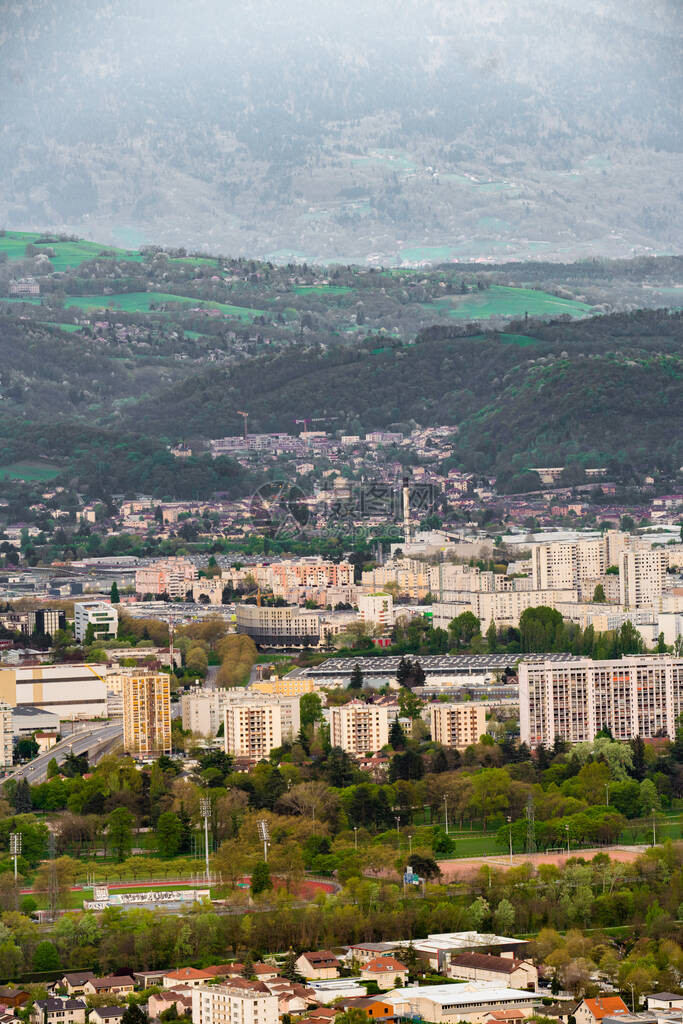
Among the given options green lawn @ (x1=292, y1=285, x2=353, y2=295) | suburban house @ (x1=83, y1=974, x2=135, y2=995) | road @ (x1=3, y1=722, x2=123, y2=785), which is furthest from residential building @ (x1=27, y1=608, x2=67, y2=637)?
green lawn @ (x1=292, y1=285, x2=353, y2=295)

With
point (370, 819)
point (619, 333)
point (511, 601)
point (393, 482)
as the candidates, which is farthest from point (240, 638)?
point (619, 333)

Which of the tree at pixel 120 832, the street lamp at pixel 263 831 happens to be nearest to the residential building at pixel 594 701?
the street lamp at pixel 263 831

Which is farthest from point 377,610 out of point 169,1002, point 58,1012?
point 58,1012

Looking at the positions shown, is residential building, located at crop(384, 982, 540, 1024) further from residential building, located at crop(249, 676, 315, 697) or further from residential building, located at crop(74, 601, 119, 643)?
residential building, located at crop(74, 601, 119, 643)

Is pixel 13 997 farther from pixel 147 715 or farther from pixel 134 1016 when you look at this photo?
pixel 147 715

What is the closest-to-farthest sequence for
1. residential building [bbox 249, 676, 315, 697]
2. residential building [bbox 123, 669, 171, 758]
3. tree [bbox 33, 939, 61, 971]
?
tree [bbox 33, 939, 61, 971] → residential building [bbox 123, 669, 171, 758] → residential building [bbox 249, 676, 315, 697]

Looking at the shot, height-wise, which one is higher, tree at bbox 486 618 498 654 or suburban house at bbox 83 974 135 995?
tree at bbox 486 618 498 654

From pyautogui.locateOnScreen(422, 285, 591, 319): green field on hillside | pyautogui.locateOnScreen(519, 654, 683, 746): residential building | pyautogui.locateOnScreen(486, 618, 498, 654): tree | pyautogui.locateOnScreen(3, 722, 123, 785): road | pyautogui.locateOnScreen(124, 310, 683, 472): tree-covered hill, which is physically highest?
pyautogui.locateOnScreen(422, 285, 591, 319): green field on hillside
